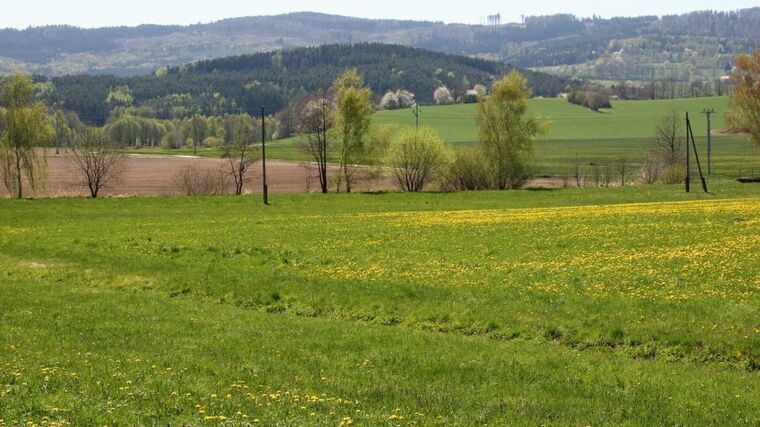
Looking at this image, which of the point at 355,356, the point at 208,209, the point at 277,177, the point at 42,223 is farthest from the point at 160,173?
the point at 355,356

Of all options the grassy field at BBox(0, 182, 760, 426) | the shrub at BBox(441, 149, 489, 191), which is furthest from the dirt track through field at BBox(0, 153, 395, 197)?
the grassy field at BBox(0, 182, 760, 426)

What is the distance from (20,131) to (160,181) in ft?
112

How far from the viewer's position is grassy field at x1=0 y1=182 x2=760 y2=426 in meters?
13.7

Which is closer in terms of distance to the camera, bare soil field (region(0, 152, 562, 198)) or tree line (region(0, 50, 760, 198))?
tree line (region(0, 50, 760, 198))

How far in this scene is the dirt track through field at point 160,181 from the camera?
92.6 metres

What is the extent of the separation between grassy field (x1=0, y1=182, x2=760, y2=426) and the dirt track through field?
169 feet

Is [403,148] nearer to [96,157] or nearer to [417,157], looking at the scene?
[417,157]

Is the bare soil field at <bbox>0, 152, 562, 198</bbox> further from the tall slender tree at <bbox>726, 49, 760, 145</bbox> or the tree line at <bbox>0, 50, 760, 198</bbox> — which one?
the tall slender tree at <bbox>726, 49, 760, 145</bbox>

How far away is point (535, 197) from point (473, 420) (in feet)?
202

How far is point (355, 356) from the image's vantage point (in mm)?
18062

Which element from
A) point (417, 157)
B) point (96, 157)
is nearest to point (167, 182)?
point (96, 157)

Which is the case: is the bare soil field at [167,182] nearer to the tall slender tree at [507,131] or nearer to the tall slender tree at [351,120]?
the tall slender tree at [351,120]

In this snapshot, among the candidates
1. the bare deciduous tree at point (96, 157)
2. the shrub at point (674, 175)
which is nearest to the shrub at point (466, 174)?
the shrub at point (674, 175)

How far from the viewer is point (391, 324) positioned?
908 inches
